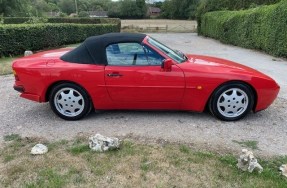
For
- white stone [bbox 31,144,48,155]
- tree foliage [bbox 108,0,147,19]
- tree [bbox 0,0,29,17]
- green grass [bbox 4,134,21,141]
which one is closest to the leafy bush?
tree [bbox 0,0,29,17]

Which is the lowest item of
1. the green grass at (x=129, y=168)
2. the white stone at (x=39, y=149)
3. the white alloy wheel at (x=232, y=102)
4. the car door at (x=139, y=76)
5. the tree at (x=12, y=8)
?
the green grass at (x=129, y=168)

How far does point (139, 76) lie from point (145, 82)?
13cm

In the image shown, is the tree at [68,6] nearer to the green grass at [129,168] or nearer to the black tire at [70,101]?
the black tire at [70,101]

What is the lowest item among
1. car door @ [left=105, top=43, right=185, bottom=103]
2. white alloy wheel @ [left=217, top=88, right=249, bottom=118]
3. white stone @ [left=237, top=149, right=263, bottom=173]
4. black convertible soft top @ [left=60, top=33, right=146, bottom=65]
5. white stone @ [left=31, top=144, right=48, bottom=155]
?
white stone @ [left=31, top=144, right=48, bottom=155]

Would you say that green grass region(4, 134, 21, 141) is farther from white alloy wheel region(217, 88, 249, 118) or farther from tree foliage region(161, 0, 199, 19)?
Answer: tree foliage region(161, 0, 199, 19)

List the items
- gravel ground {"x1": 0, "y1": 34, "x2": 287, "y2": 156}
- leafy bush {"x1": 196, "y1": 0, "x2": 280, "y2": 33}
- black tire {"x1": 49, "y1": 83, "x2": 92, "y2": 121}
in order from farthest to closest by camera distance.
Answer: leafy bush {"x1": 196, "y1": 0, "x2": 280, "y2": 33}
black tire {"x1": 49, "y1": 83, "x2": 92, "y2": 121}
gravel ground {"x1": 0, "y1": 34, "x2": 287, "y2": 156}

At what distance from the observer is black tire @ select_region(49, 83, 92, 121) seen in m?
4.89

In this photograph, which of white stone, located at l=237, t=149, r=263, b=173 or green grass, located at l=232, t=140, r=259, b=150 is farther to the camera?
green grass, located at l=232, t=140, r=259, b=150

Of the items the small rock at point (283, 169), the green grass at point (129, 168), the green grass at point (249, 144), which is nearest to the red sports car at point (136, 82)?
the green grass at point (249, 144)

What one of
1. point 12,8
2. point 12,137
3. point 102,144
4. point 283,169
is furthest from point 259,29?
point 12,8

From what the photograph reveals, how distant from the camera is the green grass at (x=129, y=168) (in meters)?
3.28

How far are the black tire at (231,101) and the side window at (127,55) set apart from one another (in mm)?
1219

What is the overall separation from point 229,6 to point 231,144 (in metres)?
29.6

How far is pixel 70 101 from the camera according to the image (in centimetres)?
493
